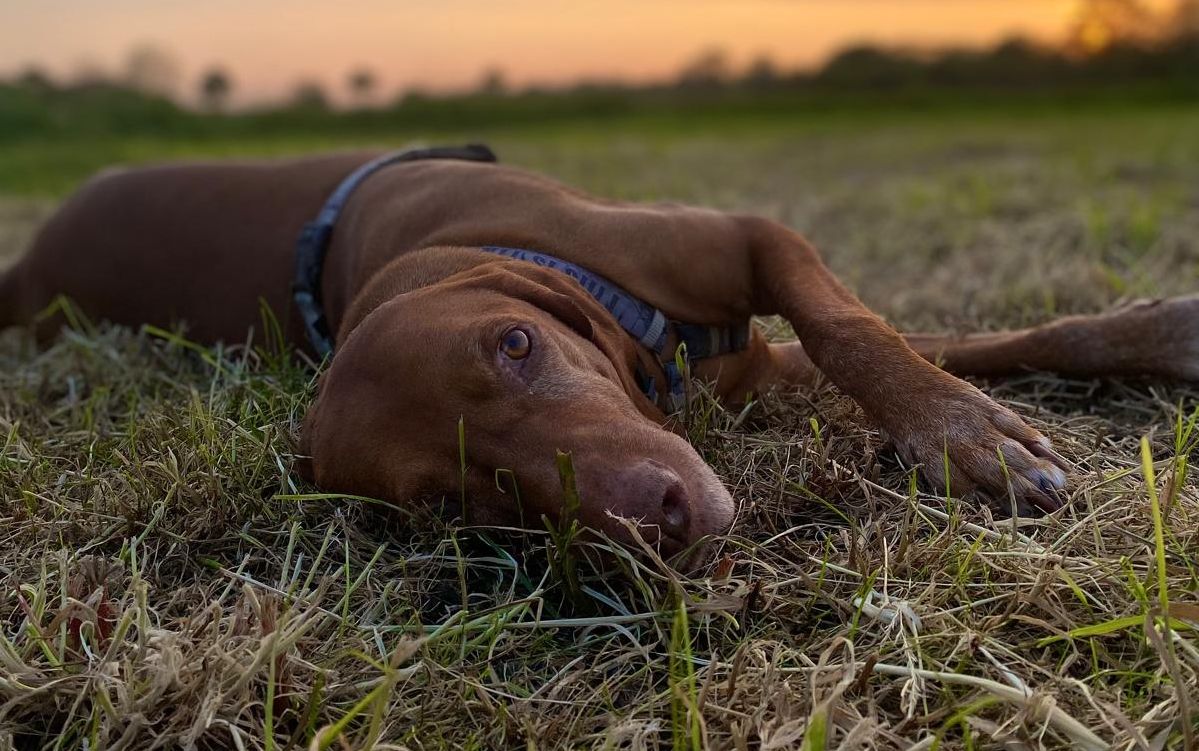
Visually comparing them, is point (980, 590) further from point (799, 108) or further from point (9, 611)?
point (799, 108)

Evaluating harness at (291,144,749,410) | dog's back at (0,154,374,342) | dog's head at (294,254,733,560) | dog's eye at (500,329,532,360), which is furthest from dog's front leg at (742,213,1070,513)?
dog's back at (0,154,374,342)

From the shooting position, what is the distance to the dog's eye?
90.4 inches

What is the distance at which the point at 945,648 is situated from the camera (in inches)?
75.5

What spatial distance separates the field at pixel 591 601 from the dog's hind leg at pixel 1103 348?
0.24 ft

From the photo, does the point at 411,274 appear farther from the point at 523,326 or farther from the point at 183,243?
the point at 183,243

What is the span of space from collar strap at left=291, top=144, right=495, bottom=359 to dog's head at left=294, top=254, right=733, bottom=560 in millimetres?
877

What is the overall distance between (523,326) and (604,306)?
584 mm

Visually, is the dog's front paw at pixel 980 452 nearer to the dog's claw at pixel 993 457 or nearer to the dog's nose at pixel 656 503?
the dog's claw at pixel 993 457

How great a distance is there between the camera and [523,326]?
2.36 m

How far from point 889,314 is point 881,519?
224cm

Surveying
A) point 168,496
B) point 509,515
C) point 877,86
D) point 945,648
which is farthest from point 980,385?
point 877,86

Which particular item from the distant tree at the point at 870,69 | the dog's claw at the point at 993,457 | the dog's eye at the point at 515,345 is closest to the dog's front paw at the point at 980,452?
the dog's claw at the point at 993,457

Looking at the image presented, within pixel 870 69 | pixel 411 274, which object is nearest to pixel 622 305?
pixel 411 274

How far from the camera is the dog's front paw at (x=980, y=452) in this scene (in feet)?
7.82
